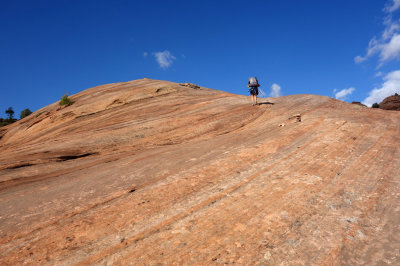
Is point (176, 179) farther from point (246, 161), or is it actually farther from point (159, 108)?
point (159, 108)

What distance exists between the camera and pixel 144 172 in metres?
6.56

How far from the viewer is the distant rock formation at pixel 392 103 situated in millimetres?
32594

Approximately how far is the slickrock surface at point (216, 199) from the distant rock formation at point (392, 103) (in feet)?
95.9

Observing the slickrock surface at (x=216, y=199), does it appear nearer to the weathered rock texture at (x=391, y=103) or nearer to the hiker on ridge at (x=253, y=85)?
the hiker on ridge at (x=253, y=85)

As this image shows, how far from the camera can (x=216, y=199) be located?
15.8 ft

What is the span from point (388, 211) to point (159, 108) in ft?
46.4

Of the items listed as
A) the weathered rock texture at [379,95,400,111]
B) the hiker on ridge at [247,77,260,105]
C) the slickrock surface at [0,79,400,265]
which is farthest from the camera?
the weathered rock texture at [379,95,400,111]

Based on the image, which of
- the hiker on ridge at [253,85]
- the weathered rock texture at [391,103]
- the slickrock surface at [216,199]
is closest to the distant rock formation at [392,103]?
the weathered rock texture at [391,103]

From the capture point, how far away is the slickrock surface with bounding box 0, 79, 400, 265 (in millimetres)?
3398

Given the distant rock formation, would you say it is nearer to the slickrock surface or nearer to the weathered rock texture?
the weathered rock texture

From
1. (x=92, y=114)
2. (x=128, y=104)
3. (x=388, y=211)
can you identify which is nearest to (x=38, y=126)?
(x=92, y=114)

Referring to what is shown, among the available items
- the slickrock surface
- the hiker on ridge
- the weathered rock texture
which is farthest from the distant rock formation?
the slickrock surface

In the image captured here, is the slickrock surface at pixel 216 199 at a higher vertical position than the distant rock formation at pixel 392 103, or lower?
lower

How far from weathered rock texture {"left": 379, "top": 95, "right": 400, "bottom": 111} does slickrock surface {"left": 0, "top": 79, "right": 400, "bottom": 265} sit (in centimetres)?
2924
